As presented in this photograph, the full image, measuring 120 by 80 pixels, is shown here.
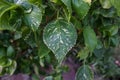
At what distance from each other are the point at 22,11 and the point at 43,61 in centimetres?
39

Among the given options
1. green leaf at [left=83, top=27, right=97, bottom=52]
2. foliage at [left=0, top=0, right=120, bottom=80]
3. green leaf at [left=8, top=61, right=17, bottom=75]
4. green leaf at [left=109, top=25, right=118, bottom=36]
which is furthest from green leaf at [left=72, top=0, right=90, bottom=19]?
green leaf at [left=8, top=61, right=17, bottom=75]

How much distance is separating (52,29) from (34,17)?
0.07 metres

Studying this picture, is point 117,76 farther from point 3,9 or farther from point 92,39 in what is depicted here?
point 3,9

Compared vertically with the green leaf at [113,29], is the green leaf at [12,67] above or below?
below

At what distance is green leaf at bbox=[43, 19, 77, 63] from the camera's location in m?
0.69

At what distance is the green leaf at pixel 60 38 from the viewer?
686mm

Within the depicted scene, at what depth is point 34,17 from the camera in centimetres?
66

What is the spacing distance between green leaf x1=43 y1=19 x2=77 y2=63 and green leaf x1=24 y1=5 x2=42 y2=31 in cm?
5

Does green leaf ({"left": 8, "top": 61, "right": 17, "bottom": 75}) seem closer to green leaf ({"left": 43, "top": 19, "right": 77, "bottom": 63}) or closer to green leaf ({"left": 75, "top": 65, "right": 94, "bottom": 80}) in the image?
green leaf ({"left": 75, "top": 65, "right": 94, "bottom": 80})

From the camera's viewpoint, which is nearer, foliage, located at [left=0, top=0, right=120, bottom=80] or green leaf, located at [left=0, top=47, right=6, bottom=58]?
foliage, located at [left=0, top=0, right=120, bottom=80]

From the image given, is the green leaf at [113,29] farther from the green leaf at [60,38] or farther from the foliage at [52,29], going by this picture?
the green leaf at [60,38]

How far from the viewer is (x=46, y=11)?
0.77 metres

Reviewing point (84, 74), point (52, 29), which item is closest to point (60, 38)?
point (52, 29)

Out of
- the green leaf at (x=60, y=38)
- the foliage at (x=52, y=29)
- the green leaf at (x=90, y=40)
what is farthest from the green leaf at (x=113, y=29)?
the green leaf at (x=60, y=38)
